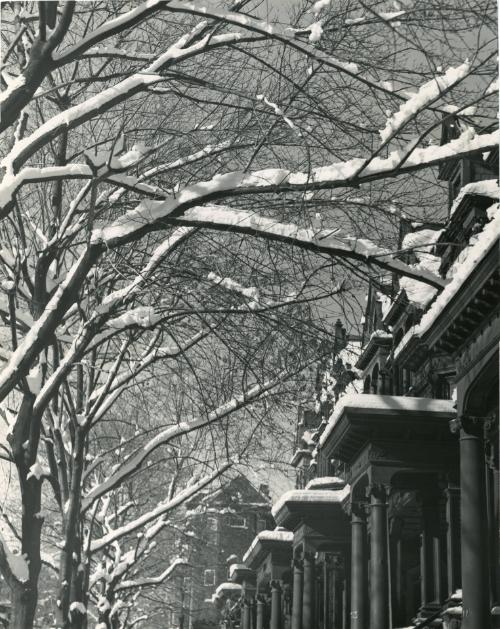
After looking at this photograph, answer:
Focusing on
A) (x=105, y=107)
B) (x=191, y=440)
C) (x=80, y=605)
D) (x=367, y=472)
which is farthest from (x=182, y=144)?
(x=191, y=440)

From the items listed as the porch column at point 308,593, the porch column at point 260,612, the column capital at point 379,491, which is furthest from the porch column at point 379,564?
the porch column at point 260,612

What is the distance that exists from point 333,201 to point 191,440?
2017 cm

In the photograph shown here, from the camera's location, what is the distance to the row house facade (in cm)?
1270

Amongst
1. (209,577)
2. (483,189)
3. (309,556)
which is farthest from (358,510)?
(209,577)

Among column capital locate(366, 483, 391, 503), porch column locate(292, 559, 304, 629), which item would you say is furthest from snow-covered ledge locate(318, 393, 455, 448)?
porch column locate(292, 559, 304, 629)

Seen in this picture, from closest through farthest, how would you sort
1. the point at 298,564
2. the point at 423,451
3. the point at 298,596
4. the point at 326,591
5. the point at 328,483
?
the point at 423,451 < the point at 328,483 < the point at 298,596 < the point at 298,564 < the point at 326,591

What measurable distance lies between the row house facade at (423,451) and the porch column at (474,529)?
0.02 m

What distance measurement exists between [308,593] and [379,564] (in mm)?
9799

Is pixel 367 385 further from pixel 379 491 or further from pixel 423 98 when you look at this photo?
pixel 423 98

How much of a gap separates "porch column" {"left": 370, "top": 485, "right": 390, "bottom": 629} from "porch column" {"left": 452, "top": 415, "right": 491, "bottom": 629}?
4.45 m

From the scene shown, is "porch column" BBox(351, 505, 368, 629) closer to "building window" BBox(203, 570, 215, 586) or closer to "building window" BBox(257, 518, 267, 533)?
"building window" BBox(257, 518, 267, 533)

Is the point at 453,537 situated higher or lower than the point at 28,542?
higher

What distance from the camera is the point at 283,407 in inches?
523

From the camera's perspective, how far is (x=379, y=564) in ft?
60.5
